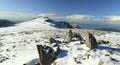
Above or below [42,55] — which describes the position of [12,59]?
below

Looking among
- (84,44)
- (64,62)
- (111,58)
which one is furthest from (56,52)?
(111,58)

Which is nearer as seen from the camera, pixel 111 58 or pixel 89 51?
pixel 111 58

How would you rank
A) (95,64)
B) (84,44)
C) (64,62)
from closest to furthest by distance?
(95,64) < (64,62) < (84,44)

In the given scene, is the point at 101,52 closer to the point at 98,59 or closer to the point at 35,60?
the point at 98,59

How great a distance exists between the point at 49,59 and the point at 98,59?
24.2ft

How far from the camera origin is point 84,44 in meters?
36.7

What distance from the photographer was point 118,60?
3005 cm

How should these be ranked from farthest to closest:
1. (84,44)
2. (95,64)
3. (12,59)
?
(84,44) < (12,59) < (95,64)

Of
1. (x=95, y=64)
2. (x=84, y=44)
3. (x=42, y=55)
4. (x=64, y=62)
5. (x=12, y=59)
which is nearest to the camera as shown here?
(x=42, y=55)

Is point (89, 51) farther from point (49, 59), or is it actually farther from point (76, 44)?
point (49, 59)

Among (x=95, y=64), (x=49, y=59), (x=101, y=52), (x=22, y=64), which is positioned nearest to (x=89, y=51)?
(x=101, y=52)

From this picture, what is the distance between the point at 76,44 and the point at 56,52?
5350 mm

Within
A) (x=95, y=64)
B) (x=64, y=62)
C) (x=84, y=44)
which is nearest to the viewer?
(x=95, y=64)

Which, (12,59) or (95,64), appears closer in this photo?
(95,64)
